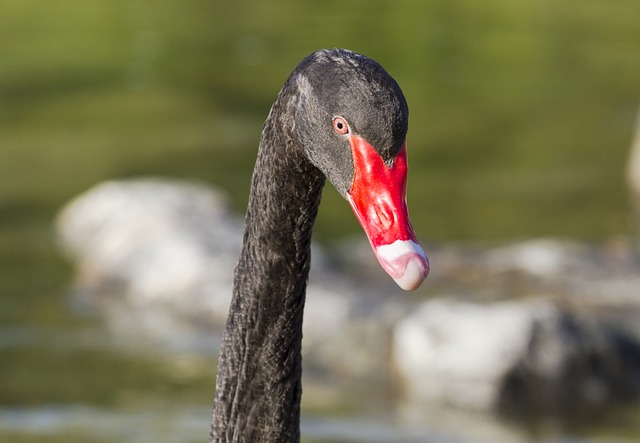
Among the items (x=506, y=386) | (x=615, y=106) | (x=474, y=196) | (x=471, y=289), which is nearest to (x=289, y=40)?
(x=615, y=106)

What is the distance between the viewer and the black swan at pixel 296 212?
8.35 ft

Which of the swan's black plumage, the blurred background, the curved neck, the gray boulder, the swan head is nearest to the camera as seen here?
the swan head

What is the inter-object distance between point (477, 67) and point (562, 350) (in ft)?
32.2

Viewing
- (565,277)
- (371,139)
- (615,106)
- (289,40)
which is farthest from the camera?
(289,40)

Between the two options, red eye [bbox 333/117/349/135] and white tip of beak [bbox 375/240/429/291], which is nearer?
white tip of beak [bbox 375/240/429/291]

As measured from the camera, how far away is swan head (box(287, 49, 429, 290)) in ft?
8.25

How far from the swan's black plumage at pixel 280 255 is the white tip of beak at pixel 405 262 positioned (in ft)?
0.73

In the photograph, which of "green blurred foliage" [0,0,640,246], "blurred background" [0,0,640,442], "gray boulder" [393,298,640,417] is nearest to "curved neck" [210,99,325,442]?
"blurred background" [0,0,640,442]

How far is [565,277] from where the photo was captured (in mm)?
7281

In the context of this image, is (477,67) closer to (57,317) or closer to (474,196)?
(474,196)

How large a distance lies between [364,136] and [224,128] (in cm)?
930

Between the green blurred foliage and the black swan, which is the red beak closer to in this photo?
the black swan

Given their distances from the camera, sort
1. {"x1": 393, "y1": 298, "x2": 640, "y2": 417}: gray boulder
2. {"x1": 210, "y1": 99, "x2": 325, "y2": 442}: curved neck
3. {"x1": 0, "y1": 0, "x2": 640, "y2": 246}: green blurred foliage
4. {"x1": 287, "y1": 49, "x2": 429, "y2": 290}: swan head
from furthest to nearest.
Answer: {"x1": 0, "y1": 0, "x2": 640, "y2": 246}: green blurred foliage, {"x1": 393, "y1": 298, "x2": 640, "y2": 417}: gray boulder, {"x1": 210, "y1": 99, "x2": 325, "y2": 442}: curved neck, {"x1": 287, "y1": 49, "x2": 429, "y2": 290}: swan head

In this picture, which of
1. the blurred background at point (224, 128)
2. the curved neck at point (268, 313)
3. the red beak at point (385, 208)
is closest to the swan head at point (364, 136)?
the red beak at point (385, 208)
